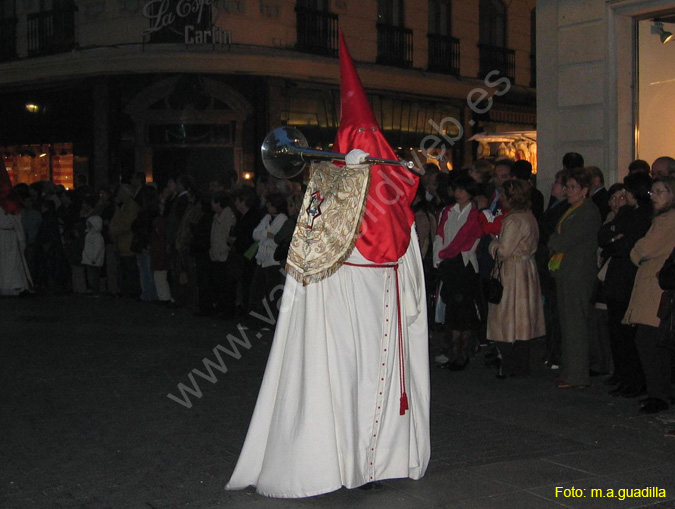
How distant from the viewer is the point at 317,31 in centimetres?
2317

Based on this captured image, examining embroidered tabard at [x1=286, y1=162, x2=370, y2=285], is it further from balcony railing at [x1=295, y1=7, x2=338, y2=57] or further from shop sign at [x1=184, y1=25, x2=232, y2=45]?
balcony railing at [x1=295, y1=7, x2=338, y2=57]

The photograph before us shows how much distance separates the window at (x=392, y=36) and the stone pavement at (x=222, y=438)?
15525 mm

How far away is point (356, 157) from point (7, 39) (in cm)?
2204

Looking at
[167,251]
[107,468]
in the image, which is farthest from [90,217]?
[107,468]

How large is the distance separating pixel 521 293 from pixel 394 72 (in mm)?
16695

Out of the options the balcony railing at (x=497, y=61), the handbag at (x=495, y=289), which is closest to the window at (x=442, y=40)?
the balcony railing at (x=497, y=61)

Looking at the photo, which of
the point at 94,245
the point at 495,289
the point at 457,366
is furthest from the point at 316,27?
the point at 495,289

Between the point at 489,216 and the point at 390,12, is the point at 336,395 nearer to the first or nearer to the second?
the point at 489,216

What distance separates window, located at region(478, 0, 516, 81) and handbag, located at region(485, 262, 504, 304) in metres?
19.0

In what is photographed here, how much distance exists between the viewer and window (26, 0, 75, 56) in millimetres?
23219

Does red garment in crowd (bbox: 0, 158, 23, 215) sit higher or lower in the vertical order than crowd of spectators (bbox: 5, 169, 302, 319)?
higher

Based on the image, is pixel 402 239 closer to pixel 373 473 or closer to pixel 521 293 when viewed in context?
pixel 373 473

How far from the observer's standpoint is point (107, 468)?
5.98 metres

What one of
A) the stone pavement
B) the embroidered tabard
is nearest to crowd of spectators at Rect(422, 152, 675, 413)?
the stone pavement
